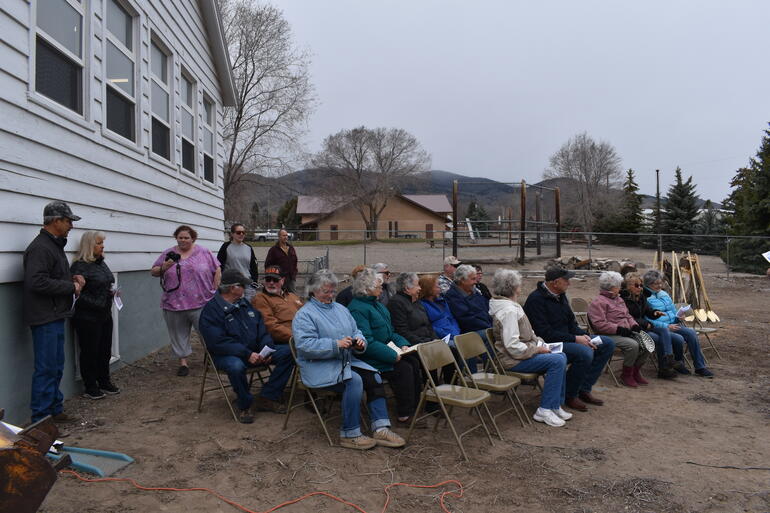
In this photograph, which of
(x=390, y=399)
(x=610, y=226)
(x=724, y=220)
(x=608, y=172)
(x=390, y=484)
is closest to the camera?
(x=390, y=484)

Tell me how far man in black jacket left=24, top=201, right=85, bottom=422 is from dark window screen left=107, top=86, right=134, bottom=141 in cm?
221

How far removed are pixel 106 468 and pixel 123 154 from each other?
395 centimetres

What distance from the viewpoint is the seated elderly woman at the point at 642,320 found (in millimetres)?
6574

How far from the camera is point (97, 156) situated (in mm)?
5801

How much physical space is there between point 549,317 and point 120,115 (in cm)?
540

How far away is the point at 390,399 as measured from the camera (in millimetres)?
5590

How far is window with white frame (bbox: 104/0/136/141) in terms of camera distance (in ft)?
20.5

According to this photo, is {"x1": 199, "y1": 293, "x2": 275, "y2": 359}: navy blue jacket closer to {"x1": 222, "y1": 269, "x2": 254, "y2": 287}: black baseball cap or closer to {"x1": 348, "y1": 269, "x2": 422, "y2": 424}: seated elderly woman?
{"x1": 222, "y1": 269, "x2": 254, "y2": 287}: black baseball cap

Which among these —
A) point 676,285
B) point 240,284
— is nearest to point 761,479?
point 240,284

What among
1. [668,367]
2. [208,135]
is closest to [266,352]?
[668,367]

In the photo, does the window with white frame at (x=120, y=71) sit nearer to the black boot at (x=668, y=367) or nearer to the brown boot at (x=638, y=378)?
the brown boot at (x=638, y=378)

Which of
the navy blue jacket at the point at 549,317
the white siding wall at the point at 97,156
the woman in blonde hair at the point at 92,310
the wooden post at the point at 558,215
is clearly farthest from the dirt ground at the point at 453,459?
the wooden post at the point at 558,215

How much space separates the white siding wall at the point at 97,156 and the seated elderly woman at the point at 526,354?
13.7ft

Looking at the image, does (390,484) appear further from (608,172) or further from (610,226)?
(608,172)
